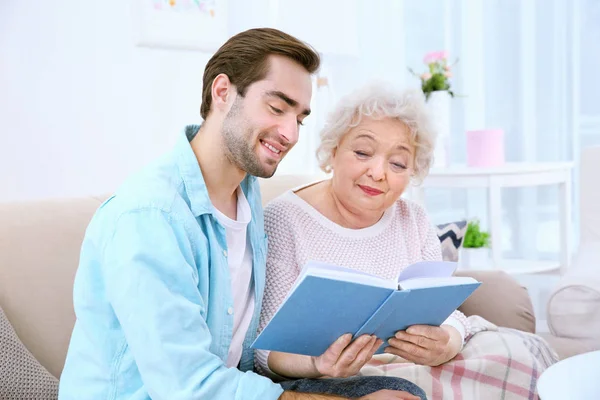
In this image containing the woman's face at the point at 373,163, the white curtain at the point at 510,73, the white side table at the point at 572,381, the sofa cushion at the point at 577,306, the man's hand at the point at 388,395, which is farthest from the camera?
the white curtain at the point at 510,73

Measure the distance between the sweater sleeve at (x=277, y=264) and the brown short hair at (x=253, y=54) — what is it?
1.32 feet

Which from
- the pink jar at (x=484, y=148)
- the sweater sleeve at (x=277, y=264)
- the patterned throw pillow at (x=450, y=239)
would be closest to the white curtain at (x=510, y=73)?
the pink jar at (x=484, y=148)

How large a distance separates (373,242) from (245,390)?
2.22 feet

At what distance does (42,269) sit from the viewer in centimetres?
161

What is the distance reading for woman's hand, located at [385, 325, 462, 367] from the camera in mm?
1452

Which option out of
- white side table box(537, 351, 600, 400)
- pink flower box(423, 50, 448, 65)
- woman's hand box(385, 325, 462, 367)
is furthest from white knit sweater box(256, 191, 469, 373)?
pink flower box(423, 50, 448, 65)

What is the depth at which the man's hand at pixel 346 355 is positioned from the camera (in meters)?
1.36

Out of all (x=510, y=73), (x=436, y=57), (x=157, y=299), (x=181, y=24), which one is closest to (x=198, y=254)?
(x=157, y=299)

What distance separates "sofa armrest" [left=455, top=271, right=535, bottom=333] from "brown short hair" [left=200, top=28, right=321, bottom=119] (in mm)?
971

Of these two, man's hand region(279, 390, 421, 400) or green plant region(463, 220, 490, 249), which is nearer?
man's hand region(279, 390, 421, 400)

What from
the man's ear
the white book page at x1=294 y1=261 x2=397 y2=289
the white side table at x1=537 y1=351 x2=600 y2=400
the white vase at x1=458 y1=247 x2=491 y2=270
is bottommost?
the white vase at x1=458 y1=247 x2=491 y2=270

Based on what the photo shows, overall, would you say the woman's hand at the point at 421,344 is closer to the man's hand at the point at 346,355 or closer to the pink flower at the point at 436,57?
the man's hand at the point at 346,355

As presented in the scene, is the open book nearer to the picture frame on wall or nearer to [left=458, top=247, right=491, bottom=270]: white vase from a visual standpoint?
the picture frame on wall

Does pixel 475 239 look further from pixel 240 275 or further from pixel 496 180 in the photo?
pixel 240 275
